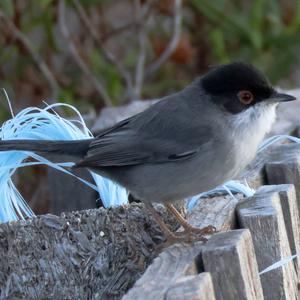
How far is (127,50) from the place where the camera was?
7594mm

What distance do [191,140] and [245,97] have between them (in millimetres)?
272

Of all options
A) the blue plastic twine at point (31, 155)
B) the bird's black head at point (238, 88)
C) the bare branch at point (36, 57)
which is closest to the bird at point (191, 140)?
the bird's black head at point (238, 88)

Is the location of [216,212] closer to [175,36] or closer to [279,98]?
[279,98]

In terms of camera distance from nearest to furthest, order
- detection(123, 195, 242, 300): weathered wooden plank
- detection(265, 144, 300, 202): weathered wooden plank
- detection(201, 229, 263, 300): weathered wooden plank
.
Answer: detection(123, 195, 242, 300): weathered wooden plank → detection(201, 229, 263, 300): weathered wooden plank → detection(265, 144, 300, 202): weathered wooden plank

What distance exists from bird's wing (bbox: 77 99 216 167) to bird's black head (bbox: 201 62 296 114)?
135 mm

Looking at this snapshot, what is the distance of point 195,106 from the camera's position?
3.71 meters

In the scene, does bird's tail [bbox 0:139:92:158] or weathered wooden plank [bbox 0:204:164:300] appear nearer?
weathered wooden plank [bbox 0:204:164:300]

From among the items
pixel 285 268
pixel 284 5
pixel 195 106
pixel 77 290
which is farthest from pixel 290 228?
pixel 284 5

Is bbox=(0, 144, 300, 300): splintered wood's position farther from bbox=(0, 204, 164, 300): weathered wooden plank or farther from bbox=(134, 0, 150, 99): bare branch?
bbox=(134, 0, 150, 99): bare branch

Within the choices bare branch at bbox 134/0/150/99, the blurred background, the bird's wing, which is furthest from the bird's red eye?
bare branch at bbox 134/0/150/99

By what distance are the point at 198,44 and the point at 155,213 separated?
13.9 feet

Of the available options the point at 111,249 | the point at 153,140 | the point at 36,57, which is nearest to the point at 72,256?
the point at 111,249

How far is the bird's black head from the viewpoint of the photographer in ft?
11.9

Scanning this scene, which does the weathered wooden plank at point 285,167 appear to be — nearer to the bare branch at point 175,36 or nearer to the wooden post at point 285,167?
the wooden post at point 285,167
